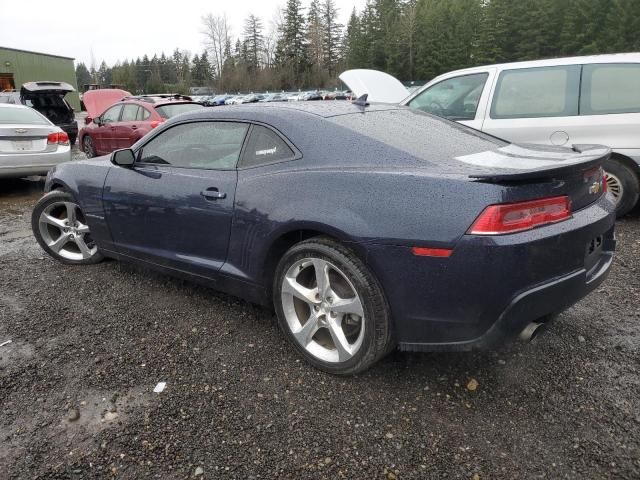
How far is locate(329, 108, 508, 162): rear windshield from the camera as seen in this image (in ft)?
8.31

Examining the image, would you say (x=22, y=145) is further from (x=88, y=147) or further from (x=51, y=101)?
(x=51, y=101)

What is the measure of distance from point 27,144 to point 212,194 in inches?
234

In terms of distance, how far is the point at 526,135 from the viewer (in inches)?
210

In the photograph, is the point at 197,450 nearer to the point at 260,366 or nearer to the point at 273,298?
the point at 260,366

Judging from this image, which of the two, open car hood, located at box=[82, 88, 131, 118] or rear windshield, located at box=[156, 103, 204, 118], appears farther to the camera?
open car hood, located at box=[82, 88, 131, 118]

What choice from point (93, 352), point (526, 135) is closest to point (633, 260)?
point (526, 135)

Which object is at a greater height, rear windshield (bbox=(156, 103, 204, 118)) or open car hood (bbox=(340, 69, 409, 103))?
open car hood (bbox=(340, 69, 409, 103))

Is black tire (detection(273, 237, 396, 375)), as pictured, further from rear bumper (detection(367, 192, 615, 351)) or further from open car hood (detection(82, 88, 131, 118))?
open car hood (detection(82, 88, 131, 118))

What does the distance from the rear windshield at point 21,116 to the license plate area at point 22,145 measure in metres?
0.41

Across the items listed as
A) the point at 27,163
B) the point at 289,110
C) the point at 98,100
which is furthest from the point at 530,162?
the point at 98,100

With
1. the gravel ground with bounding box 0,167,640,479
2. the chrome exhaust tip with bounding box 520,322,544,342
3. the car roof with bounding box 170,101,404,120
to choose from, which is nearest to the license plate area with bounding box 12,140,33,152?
the gravel ground with bounding box 0,167,640,479

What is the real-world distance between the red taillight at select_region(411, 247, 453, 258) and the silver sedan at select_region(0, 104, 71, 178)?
23.6ft

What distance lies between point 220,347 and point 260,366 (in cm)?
35

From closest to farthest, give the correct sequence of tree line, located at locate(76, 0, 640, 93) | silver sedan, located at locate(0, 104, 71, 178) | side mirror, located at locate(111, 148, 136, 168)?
side mirror, located at locate(111, 148, 136, 168) → silver sedan, located at locate(0, 104, 71, 178) → tree line, located at locate(76, 0, 640, 93)
